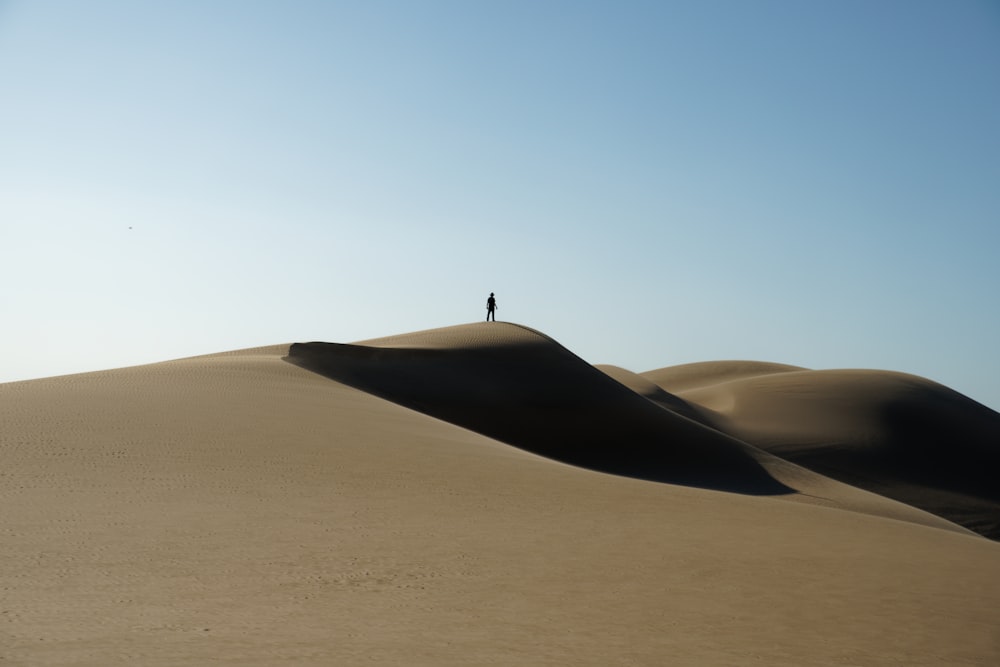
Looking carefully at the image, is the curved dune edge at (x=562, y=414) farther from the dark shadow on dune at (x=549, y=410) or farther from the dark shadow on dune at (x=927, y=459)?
the dark shadow on dune at (x=927, y=459)

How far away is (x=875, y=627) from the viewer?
25.6ft

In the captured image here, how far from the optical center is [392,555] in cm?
934

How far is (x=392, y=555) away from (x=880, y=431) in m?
43.8

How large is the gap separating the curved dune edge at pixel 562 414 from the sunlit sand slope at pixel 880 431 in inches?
478

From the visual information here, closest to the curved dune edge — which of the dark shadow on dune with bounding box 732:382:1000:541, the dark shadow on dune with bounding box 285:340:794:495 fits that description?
the dark shadow on dune with bounding box 285:340:794:495

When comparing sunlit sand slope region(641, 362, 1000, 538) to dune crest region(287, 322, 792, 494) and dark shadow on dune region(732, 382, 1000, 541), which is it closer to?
dark shadow on dune region(732, 382, 1000, 541)

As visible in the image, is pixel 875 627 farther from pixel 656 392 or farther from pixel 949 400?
pixel 949 400

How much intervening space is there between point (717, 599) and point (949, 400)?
5013 centimetres

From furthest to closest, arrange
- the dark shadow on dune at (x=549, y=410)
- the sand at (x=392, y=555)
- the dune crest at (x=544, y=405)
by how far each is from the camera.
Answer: the dune crest at (x=544, y=405) → the dark shadow on dune at (x=549, y=410) → the sand at (x=392, y=555)

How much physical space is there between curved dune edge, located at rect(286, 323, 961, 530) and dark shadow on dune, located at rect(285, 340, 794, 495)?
0.13 feet

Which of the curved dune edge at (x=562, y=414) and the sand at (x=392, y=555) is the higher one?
the curved dune edge at (x=562, y=414)

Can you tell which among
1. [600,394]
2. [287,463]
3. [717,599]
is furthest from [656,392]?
[717,599]

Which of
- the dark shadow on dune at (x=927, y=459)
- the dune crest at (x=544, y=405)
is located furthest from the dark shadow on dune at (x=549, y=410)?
the dark shadow on dune at (x=927, y=459)

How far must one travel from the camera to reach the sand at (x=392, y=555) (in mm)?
6844
